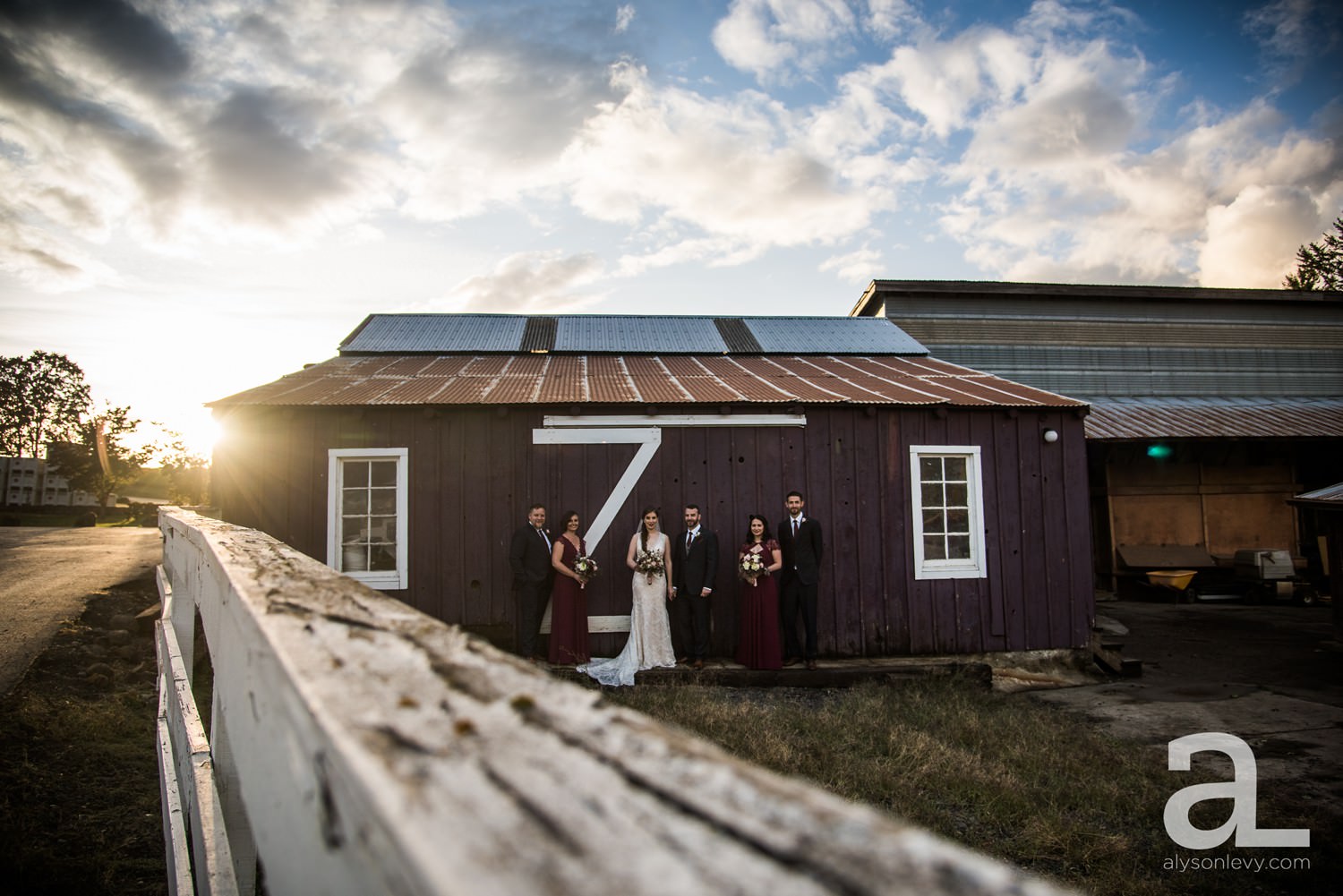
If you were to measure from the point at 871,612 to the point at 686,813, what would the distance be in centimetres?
910

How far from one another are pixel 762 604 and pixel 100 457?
5076 cm

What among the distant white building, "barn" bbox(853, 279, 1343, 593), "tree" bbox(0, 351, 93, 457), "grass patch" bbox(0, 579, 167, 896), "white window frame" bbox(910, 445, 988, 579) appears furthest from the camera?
"tree" bbox(0, 351, 93, 457)

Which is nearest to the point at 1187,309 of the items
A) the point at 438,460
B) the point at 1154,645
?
the point at 1154,645

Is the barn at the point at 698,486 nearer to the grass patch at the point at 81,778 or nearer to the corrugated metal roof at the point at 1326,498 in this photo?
the grass patch at the point at 81,778

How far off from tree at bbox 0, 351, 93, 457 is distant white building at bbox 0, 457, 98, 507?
1548 cm

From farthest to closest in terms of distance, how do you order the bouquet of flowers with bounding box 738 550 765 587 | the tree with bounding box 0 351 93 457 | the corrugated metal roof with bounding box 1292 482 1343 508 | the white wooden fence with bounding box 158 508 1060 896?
the tree with bounding box 0 351 93 457 < the corrugated metal roof with bounding box 1292 482 1343 508 < the bouquet of flowers with bounding box 738 550 765 587 < the white wooden fence with bounding box 158 508 1060 896

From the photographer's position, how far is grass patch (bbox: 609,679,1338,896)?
398 centimetres

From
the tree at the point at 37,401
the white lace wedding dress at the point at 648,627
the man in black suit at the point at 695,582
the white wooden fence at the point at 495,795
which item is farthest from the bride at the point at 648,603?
the tree at the point at 37,401

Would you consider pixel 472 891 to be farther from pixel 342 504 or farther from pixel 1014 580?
pixel 1014 580

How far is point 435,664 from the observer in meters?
0.60

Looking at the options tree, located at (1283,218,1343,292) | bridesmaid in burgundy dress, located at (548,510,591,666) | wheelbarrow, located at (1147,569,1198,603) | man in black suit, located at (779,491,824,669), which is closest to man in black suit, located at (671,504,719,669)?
man in black suit, located at (779,491,824,669)

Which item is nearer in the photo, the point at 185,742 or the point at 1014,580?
the point at 185,742

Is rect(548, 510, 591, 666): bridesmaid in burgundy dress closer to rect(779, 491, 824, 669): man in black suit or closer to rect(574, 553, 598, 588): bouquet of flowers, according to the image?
rect(574, 553, 598, 588): bouquet of flowers

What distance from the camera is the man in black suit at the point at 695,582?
326 inches
